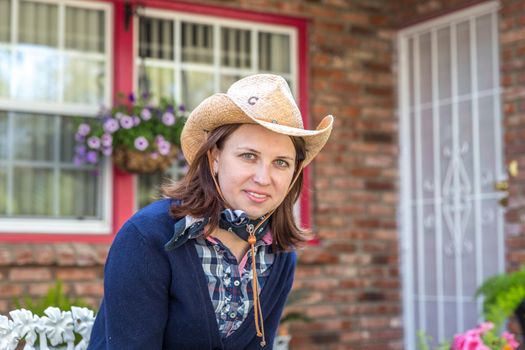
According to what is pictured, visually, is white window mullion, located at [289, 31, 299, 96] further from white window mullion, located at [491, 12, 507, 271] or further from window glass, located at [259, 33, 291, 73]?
white window mullion, located at [491, 12, 507, 271]

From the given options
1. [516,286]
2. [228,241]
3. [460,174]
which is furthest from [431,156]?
[228,241]

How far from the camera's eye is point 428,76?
580 cm

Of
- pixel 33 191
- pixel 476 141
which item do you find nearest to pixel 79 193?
pixel 33 191

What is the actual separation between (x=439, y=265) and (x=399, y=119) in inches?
42.0

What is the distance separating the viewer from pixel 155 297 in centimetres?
216

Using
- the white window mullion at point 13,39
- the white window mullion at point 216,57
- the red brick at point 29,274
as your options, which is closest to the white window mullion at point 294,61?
the white window mullion at point 216,57

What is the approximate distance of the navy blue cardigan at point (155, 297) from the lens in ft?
6.98

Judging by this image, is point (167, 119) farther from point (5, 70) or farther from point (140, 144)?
point (5, 70)

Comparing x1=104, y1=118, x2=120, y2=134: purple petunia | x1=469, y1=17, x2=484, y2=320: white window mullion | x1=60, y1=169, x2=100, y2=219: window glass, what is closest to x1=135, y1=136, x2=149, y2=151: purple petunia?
x1=104, y1=118, x2=120, y2=134: purple petunia

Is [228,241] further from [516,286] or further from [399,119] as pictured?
[399,119]

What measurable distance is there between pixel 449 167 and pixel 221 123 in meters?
3.61

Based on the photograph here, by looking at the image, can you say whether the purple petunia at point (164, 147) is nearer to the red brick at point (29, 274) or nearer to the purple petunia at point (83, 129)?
the purple petunia at point (83, 129)

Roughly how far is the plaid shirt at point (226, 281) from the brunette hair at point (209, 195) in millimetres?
78

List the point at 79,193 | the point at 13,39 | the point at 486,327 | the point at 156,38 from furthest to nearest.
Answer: the point at 156,38, the point at 79,193, the point at 13,39, the point at 486,327
